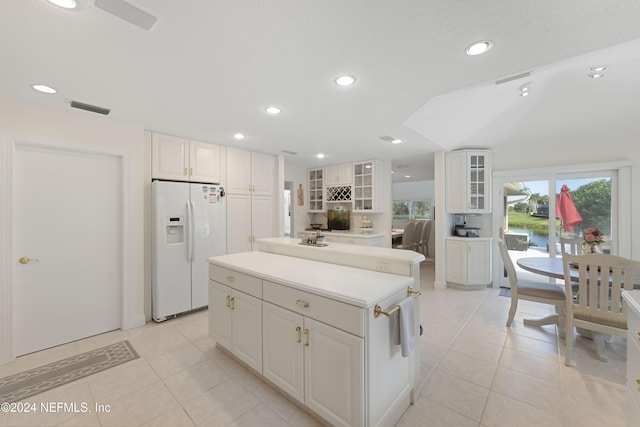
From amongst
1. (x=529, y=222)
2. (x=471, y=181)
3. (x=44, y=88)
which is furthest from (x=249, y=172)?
(x=529, y=222)

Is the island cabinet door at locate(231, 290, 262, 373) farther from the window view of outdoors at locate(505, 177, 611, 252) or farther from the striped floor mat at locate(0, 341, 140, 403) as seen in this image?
the window view of outdoors at locate(505, 177, 611, 252)

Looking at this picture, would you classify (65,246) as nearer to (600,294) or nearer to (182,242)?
(182,242)

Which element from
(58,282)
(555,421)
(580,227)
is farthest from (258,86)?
(580,227)

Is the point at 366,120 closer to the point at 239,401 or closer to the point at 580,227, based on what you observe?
the point at 239,401

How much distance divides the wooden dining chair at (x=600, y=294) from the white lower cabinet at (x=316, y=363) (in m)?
2.20

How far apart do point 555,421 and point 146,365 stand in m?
3.16

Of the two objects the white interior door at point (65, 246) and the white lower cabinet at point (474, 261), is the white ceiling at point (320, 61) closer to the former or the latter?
the white interior door at point (65, 246)

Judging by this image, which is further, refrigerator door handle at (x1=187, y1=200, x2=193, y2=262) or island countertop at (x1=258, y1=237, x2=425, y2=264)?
refrigerator door handle at (x1=187, y1=200, x2=193, y2=262)

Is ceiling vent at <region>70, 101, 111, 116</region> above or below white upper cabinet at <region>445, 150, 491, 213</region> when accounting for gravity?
above

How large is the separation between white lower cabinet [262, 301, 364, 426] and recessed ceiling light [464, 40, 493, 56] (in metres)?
1.86

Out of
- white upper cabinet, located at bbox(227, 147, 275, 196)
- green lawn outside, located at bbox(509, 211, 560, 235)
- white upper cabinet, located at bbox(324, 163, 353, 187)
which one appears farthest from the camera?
white upper cabinet, located at bbox(324, 163, 353, 187)

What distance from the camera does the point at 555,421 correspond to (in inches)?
65.7

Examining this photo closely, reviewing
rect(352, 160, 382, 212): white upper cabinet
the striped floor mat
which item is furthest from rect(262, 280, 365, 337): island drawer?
rect(352, 160, 382, 212): white upper cabinet

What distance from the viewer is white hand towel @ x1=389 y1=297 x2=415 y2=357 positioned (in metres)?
1.56
